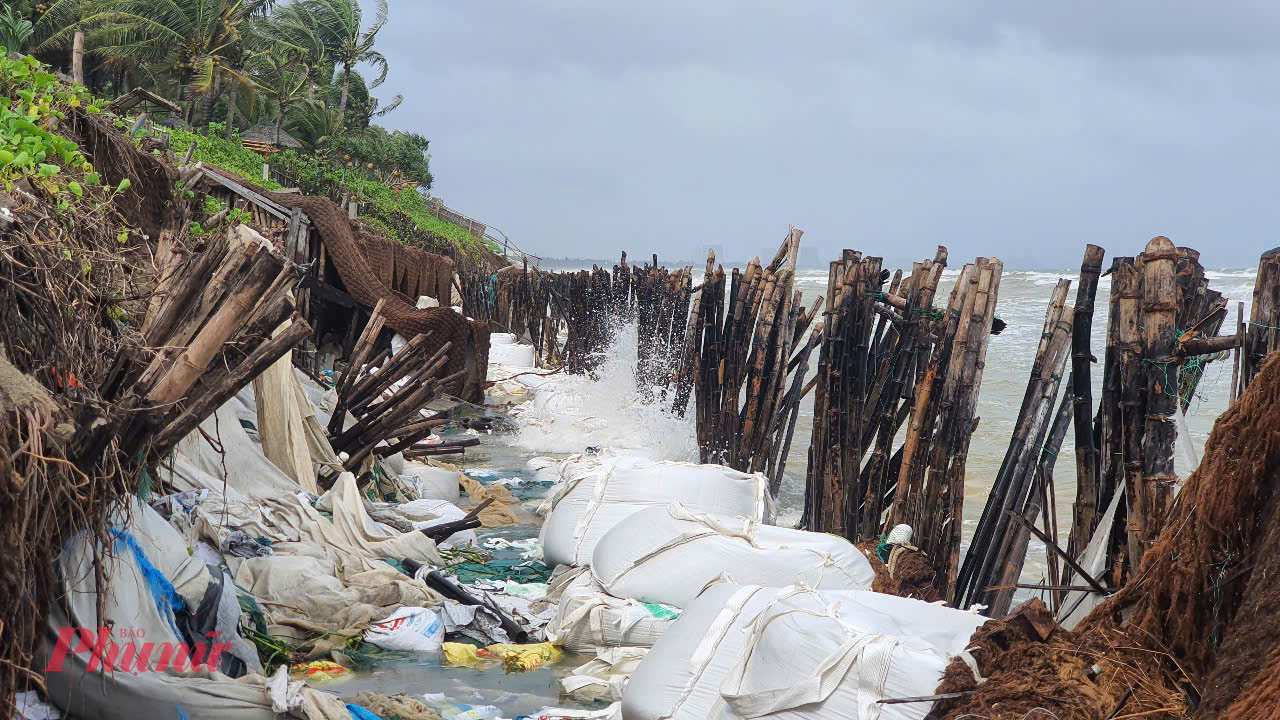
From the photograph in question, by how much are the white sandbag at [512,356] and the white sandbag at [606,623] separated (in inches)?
559

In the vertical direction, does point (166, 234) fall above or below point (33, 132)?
below

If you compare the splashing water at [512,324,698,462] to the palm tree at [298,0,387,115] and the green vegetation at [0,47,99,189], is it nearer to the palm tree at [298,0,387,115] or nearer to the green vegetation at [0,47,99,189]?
the green vegetation at [0,47,99,189]

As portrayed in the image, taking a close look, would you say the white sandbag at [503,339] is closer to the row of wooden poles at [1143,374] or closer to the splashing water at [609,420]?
the splashing water at [609,420]

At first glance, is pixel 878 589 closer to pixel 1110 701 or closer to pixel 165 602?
pixel 1110 701

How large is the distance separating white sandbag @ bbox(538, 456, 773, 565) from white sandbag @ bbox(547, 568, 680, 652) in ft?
2.58

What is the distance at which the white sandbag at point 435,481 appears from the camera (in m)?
7.90

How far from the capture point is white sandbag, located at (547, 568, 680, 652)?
4.50m

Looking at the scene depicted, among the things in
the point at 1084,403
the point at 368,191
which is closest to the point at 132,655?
the point at 1084,403

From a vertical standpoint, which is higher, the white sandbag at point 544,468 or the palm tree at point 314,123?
the palm tree at point 314,123

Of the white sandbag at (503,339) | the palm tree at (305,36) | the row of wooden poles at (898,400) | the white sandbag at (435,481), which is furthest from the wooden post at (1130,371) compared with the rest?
the palm tree at (305,36)

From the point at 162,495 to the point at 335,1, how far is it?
3657cm

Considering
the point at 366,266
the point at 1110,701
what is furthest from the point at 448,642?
the point at 366,266

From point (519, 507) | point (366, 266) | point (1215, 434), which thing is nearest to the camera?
point (1215, 434)

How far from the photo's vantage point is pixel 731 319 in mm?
8742
